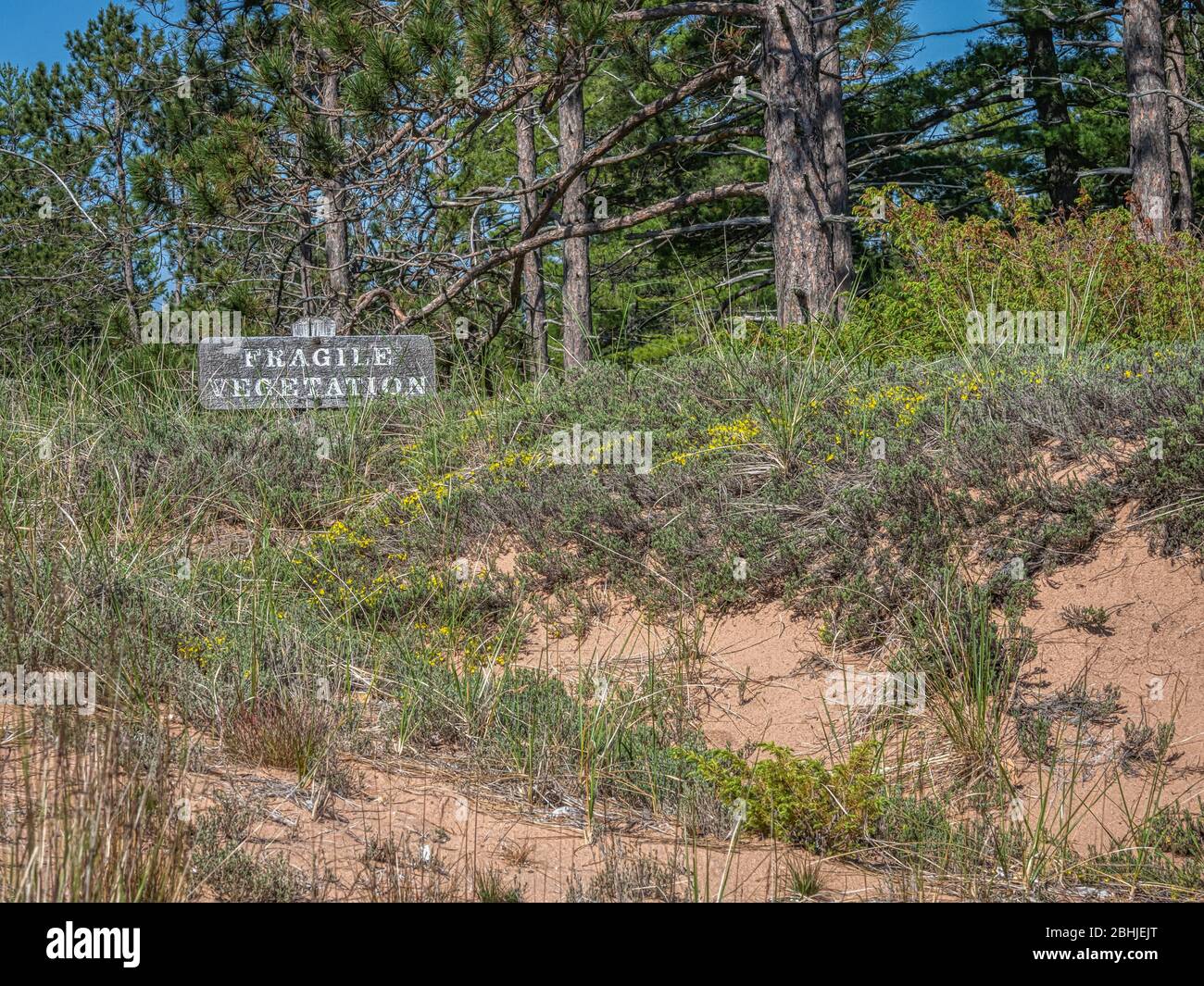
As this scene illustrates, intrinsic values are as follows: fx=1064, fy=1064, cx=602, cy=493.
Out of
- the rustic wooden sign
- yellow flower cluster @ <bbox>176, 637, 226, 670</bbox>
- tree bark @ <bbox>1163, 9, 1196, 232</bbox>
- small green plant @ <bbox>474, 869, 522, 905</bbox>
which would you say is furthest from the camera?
tree bark @ <bbox>1163, 9, 1196, 232</bbox>

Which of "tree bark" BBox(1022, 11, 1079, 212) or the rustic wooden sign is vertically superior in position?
"tree bark" BBox(1022, 11, 1079, 212)

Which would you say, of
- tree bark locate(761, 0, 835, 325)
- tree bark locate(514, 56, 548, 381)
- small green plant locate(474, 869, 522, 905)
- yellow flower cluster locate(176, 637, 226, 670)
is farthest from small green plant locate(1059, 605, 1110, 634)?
tree bark locate(514, 56, 548, 381)

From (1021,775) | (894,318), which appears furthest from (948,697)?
(894,318)

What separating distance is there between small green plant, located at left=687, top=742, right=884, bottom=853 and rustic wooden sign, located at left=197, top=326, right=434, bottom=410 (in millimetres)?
6180

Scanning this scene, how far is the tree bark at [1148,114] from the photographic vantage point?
14.0m

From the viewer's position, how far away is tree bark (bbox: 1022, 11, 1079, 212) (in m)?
18.3

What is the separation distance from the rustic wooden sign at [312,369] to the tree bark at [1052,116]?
41.4 ft

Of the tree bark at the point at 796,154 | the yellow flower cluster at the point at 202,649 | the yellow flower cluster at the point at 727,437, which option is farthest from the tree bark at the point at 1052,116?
the yellow flower cluster at the point at 202,649

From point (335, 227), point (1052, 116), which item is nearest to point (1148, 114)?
point (1052, 116)

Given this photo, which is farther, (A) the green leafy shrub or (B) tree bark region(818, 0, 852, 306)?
(B) tree bark region(818, 0, 852, 306)

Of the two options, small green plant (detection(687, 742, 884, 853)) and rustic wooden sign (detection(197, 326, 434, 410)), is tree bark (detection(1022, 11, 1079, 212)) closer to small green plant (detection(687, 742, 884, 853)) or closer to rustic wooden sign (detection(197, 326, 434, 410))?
rustic wooden sign (detection(197, 326, 434, 410))

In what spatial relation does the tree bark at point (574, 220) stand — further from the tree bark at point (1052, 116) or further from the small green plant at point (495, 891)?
the small green plant at point (495, 891)

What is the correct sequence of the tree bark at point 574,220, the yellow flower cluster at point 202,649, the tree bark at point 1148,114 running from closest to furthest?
the yellow flower cluster at point 202,649
the tree bark at point 1148,114
the tree bark at point 574,220

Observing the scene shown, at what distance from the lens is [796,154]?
32.5 ft
